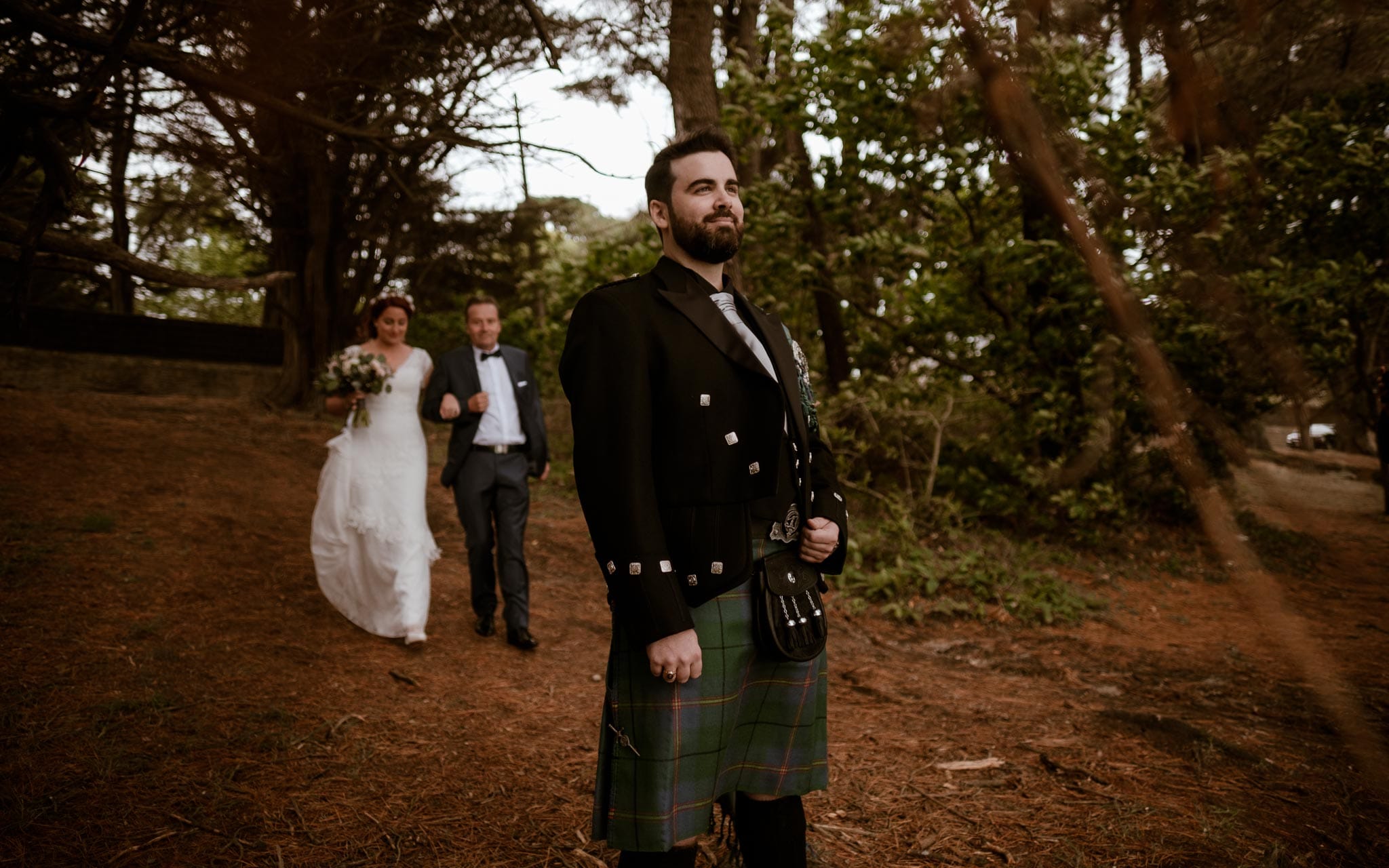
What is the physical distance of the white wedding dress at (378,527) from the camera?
5.33 m

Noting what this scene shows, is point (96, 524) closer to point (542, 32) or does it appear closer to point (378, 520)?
point (378, 520)

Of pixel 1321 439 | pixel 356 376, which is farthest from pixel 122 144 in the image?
pixel 1321 439

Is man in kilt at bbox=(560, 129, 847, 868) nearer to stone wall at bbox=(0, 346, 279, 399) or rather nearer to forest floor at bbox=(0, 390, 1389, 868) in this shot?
forest floor at bbox=(0, 390, 1389, 868)

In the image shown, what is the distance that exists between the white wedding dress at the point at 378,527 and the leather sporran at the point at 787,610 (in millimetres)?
3847

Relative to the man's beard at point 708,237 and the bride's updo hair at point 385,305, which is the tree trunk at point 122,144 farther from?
the man's beard at point 708,237

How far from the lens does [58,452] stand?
8.33m

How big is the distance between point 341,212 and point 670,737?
14.5m

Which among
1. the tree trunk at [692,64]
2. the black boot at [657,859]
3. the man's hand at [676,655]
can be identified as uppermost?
the tree trunk at [692,64]

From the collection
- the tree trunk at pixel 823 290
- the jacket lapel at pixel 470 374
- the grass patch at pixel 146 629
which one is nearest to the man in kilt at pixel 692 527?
the jacket lapel at pixel 470 374

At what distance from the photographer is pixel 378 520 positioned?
539cm

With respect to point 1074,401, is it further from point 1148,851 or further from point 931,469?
point 1148,851

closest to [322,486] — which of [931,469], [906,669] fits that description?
[906,669]

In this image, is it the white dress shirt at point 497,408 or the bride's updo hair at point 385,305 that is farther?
the bride's updo hair at point 385,305

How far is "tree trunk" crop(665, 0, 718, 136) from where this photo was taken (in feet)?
25.3
